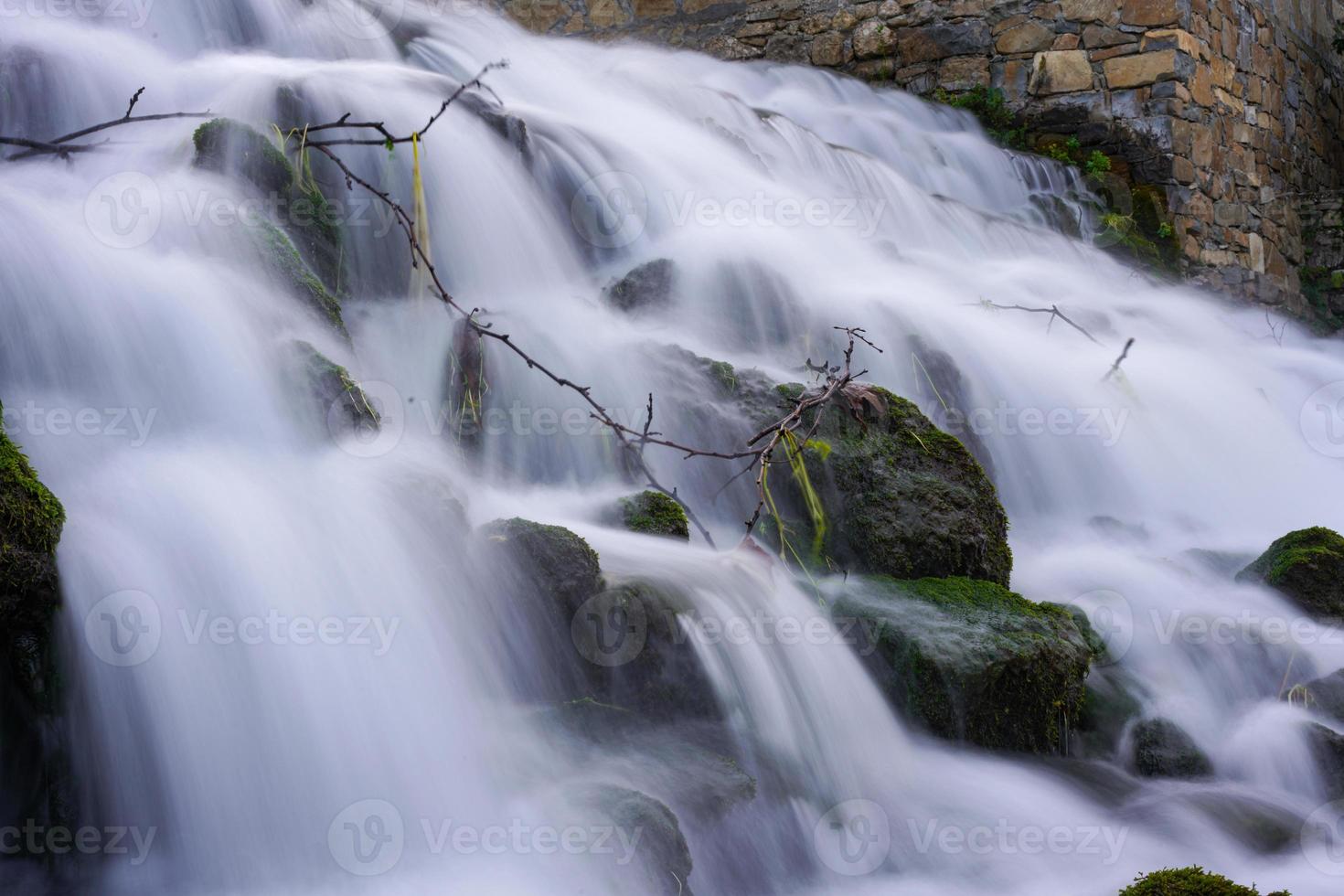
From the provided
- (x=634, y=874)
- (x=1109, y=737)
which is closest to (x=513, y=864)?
(x=634, y=874)

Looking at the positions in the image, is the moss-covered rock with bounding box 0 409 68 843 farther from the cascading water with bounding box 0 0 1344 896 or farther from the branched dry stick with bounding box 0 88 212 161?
the branched dry stick with bounding box 0 88 212 161

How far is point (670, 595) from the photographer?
2.72 m

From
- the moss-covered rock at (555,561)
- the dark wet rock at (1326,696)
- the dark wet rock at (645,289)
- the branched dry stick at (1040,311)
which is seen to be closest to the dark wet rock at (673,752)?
the moss-covered rock at (555,561)

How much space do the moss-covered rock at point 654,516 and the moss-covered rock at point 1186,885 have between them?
4.39 ft

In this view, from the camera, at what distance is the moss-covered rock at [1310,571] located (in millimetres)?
3605

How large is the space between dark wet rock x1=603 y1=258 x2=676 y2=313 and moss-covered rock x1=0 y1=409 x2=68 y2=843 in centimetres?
240

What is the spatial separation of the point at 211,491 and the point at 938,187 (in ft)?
19.4

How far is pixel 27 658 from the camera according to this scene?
7.00 feet

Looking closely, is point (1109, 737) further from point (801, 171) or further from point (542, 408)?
point (801, 171)

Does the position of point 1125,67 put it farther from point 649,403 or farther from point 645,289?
point 649,403

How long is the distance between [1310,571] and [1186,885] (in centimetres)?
179

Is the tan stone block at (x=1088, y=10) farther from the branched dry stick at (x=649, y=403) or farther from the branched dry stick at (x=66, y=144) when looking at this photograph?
the branched dry stick at (x=66, y=144)

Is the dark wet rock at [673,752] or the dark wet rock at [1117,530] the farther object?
the dark wet rock at [1117,530]

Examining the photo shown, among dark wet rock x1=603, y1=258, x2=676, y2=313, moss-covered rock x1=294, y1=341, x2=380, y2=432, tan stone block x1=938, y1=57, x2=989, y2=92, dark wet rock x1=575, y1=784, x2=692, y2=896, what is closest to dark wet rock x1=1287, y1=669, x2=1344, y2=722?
dark wet rock x1=575, y1=784, x2=692, y2=896
